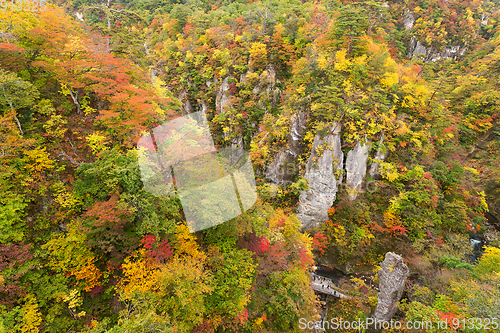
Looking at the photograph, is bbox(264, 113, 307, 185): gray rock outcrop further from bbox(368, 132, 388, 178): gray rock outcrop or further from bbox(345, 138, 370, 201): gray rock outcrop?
bbox(368, 132, 388, 178): gray rock outcrop

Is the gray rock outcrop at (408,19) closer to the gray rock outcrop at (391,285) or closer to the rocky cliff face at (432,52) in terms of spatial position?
the rocky cliff face at (432,52)

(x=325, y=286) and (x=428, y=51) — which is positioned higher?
(x=428, y=51)

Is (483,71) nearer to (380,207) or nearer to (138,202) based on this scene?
(380,207)

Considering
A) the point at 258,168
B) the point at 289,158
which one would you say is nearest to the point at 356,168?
the point at 289,158

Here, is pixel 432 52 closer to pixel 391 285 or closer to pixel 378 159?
pixel 378 159

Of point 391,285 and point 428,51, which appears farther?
point 428,51

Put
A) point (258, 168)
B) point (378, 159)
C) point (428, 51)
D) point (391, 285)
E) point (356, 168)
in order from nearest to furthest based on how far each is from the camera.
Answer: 1. point (391, 285)
2. point (378, 159)
3. point (356, 168)
4. point (258, 168)
5. point (428, 51)

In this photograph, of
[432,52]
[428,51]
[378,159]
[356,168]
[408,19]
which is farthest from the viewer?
[408,19]

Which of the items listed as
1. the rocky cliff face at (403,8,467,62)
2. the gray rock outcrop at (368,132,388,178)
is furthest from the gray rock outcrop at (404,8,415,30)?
the gray rock outcrop at (368,132,388,178)
